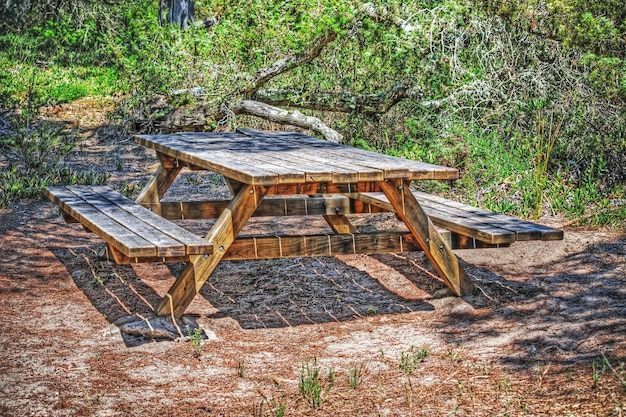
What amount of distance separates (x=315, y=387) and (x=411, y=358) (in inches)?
30.2

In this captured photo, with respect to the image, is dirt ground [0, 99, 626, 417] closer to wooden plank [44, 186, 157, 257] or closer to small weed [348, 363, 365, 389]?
small weed [348, 363, 365, 389]

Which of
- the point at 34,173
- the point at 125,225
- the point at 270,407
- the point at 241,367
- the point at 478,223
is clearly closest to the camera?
the point at 270,407

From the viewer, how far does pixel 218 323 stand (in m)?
5.04

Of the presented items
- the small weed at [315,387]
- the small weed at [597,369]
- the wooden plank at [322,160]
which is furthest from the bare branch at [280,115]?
the small weed at [597,369]

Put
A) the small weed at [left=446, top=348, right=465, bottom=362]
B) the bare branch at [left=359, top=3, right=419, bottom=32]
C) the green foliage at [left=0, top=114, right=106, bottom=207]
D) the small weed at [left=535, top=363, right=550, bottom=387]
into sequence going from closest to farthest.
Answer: the small weed at [left=535, top=363, right=550, bottom=387] < the small weed at [left=446, top=348, right=465, bottom=362] < the green foliage at [left=0, top=114, right=106, bottom=207] < the bare branch at [left=359, top=3, right=419, bottom=32]

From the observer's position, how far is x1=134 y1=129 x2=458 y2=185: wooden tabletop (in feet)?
15.0

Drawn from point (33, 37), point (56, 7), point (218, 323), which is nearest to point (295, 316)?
point (218, 323)

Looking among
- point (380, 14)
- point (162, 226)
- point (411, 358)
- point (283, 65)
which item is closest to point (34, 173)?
point (283, 65)

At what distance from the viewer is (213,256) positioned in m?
4.77

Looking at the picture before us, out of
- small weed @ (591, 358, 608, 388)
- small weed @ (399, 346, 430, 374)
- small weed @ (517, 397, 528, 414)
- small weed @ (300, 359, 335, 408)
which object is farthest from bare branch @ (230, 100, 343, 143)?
small weed @ (517, 397, 528, 414)

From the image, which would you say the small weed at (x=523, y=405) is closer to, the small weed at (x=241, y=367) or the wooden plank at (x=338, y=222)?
the small weed at (x=241, y=367)

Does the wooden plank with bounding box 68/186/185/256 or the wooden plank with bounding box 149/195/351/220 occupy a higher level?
the wooden plank with bounding box 68/186/185/256

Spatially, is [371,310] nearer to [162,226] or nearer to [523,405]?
[162,226]

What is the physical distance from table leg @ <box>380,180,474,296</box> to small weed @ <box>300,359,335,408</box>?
49.9 inches
